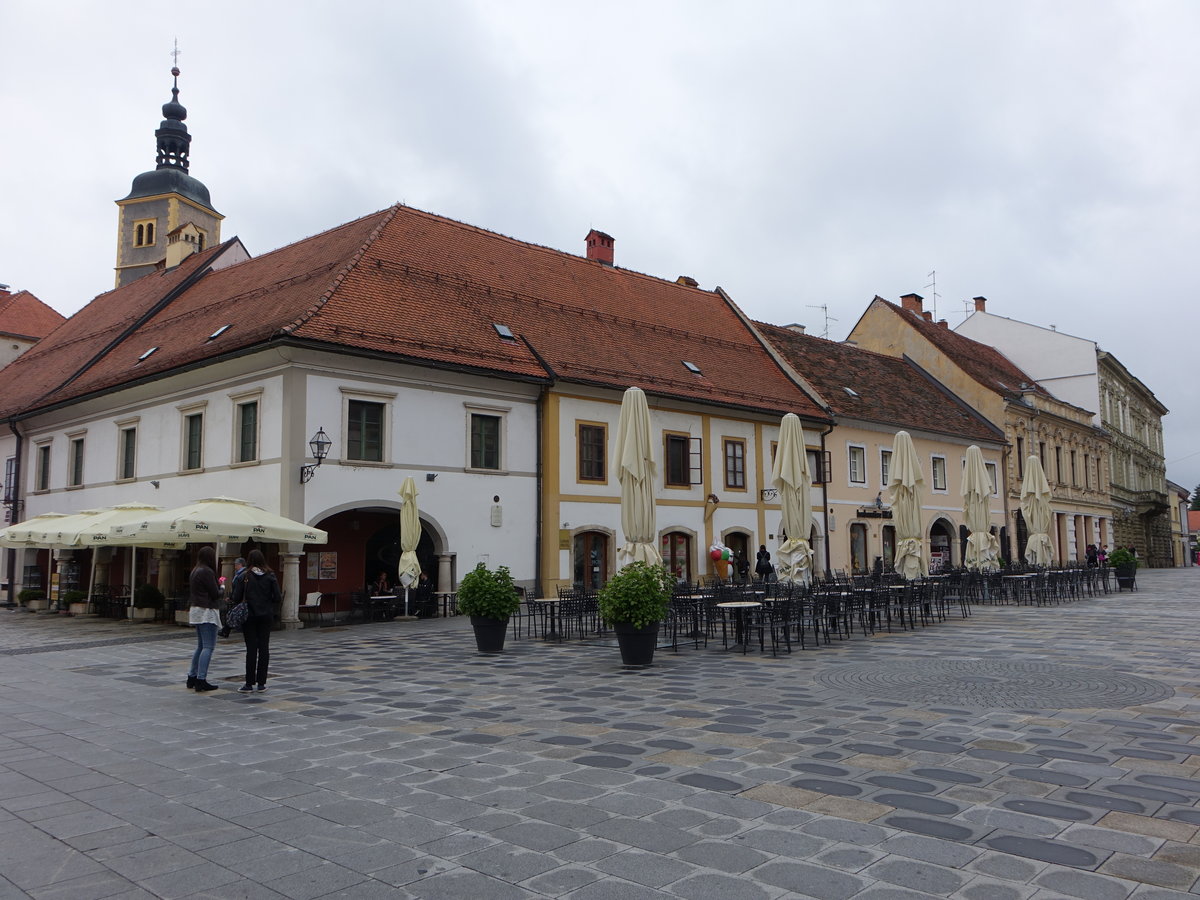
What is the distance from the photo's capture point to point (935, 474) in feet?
122

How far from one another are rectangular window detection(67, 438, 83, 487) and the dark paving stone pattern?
79.9 feet

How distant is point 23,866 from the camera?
4742 millimetres

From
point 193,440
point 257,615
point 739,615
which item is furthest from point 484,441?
point 257,615

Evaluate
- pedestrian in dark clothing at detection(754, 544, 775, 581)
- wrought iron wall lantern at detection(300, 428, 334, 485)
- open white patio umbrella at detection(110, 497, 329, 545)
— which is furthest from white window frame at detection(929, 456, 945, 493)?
open white patio umbrella at detection(110, 497, 329, 545)

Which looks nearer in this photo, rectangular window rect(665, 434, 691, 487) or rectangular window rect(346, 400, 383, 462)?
rectangular window rect(346, 400, 383, 462)

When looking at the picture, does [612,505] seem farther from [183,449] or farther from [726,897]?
[726,897]

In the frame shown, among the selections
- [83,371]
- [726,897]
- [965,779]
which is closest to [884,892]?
[726,897]

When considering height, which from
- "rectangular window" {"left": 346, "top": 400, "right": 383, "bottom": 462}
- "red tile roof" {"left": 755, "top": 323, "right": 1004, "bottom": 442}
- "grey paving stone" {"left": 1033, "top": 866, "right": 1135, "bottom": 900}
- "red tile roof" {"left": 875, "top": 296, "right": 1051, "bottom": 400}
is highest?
"red tile roof" {"left": 875, "top": 296, "right": 1051, "bottom": 400}

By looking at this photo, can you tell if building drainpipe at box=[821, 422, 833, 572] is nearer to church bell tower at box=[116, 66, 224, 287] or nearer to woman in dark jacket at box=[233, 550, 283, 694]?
woman in dark jacket at box=[233, 550, 283, 694]

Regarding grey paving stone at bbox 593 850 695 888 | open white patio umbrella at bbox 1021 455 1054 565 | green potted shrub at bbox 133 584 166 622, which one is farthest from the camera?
open white patio umbrella at bbox 1021 455 1054 565

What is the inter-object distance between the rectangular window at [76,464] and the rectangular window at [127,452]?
2.98 meters

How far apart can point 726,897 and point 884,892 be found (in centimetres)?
72

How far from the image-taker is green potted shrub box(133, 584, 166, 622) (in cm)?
2198

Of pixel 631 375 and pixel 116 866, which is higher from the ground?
pixel 631 375
